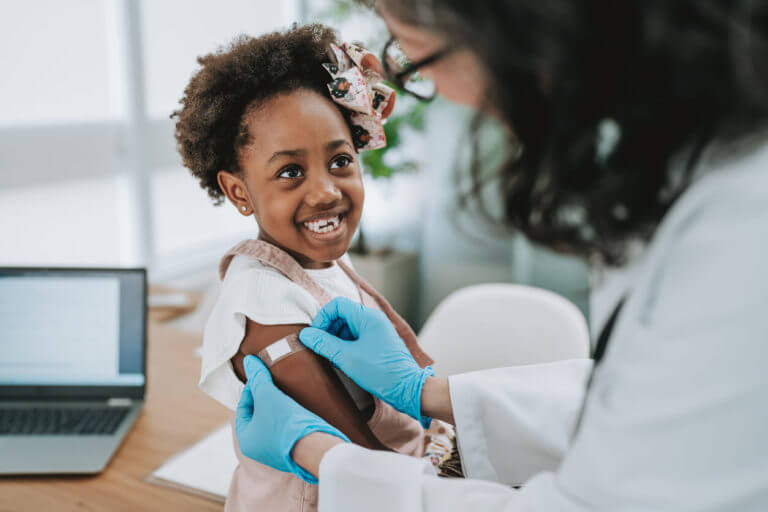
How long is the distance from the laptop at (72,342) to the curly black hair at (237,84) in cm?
53

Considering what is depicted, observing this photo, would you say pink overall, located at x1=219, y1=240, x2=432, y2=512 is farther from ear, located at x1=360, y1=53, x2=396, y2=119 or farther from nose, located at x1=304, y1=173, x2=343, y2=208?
ear, located at x1=360, y1=53, x2=396, y2=119

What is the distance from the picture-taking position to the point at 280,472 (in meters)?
0.78

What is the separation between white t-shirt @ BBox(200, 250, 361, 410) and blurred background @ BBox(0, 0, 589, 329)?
3.59 feet

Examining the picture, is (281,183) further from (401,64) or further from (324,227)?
(401,64)

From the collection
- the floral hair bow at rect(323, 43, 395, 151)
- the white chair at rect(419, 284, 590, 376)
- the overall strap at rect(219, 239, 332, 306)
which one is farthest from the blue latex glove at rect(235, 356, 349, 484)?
the white chair at rect(419, 284, 590, 376)

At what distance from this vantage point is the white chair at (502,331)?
1.40 metres

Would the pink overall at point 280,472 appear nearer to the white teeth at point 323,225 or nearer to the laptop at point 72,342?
the white teeth at point 323,225

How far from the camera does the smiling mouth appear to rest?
79 cm

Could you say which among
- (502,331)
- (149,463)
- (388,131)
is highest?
(388,131)

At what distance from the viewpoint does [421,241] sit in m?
3.75

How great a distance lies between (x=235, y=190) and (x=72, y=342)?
2.06 feet

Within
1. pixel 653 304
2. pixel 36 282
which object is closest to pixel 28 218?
pixel 36 282

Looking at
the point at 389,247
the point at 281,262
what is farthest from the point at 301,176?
the point at 389,247

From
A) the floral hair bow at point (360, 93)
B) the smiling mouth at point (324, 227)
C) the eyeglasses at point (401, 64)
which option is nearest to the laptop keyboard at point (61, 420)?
the smiling mouth at point (324, 227)
